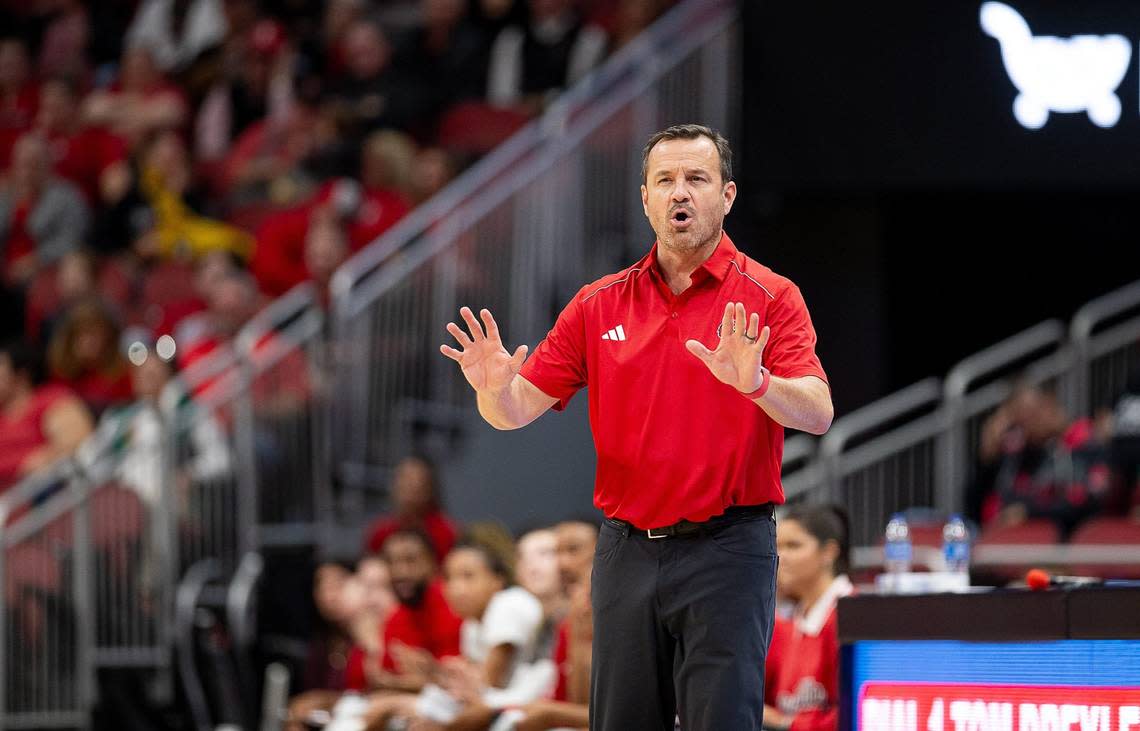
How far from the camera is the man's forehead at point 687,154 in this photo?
3947mm

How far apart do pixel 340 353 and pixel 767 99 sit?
3.09 meters

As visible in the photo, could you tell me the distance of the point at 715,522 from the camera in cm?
394

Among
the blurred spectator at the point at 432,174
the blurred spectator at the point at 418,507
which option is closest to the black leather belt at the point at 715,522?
the blurred spectator at the point at 418,507

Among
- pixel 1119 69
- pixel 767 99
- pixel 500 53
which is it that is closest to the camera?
pixel 1119 69

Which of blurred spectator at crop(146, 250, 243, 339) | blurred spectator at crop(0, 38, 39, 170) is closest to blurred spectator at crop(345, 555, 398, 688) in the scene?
blurred spectator at crop(146, 250, 243, 339)

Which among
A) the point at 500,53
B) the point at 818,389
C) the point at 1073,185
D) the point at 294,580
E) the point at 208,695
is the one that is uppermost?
the point at 500,53

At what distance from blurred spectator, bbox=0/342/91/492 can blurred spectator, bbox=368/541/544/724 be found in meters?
3.60

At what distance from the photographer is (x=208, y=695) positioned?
32.3ft

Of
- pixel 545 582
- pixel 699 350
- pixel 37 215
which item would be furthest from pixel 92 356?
pixel 699 350

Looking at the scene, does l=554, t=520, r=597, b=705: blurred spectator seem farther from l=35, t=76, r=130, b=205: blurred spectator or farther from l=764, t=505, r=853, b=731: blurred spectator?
l=35, t=76, r=130, b=205: blurred spectator

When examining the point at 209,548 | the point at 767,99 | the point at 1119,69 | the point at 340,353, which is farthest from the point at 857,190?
the point at 209,548

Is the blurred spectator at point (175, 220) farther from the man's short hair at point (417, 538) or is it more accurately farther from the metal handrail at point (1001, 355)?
the metal handrail at point (1001, 355)

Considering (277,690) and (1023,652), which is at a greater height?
(1023,652)

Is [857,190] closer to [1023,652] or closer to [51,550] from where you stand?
[1023,652]
